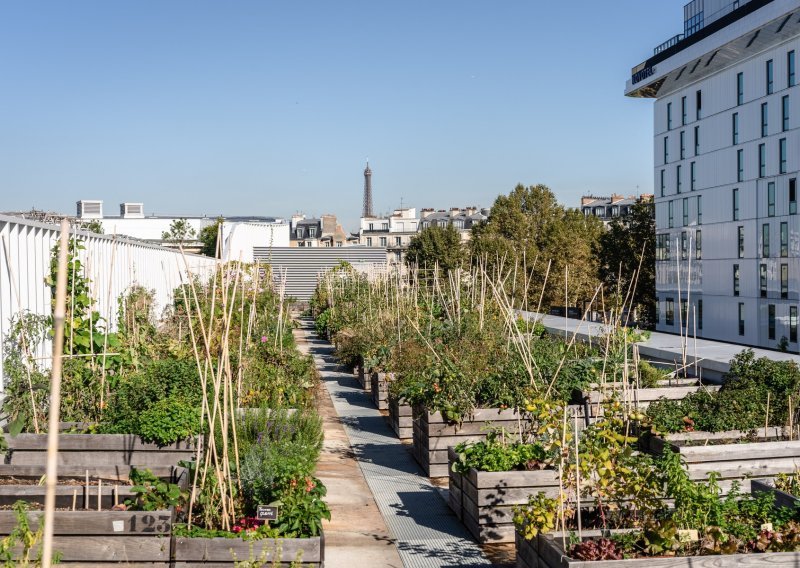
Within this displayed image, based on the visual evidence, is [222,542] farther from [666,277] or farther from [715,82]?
[666,277]

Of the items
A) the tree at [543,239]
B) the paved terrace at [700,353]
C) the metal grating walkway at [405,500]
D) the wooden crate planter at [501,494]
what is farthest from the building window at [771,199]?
the wooden crate planter at [501,494]

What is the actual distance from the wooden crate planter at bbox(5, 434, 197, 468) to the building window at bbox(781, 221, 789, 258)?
99.0 feet

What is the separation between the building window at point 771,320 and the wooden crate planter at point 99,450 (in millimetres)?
30820

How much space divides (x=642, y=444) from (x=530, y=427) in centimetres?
96

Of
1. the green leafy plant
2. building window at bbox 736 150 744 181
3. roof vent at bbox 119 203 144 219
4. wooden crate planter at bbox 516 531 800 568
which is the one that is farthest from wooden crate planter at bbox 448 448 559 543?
roof vent at bbox 119 203 144 219

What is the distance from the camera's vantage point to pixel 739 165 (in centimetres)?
3528

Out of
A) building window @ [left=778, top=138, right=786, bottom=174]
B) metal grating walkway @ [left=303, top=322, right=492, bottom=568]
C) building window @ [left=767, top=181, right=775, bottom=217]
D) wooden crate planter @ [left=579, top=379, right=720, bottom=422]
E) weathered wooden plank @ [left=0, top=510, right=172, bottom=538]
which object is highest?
building window @ [left=778, top=138, right=786, bottom=174]

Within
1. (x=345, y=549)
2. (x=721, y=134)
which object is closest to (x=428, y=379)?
(x=345, y=549)

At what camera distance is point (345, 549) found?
19.1 ft

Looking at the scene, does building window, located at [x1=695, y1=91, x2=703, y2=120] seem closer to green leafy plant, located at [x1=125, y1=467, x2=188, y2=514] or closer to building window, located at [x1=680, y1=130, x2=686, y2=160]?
building window, located at [x1=680, y1=130, x2=686, y2=160]

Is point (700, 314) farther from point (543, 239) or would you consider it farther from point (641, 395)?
point (641, 395)

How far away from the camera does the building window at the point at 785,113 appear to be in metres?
31.9

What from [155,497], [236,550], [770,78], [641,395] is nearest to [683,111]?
[770,78]

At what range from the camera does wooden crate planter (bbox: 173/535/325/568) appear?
470 centimetres
